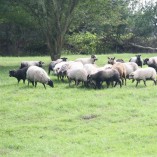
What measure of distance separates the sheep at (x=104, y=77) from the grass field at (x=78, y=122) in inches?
15.4

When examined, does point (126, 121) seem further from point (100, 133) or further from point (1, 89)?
point (1, 89)

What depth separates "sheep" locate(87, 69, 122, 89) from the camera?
Answer: 59.1 feet

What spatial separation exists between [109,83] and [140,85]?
1.33 metres

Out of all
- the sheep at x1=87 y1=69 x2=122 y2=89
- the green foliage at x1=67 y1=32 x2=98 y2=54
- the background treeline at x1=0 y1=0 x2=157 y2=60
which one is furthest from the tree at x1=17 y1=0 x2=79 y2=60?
the green foliage at x1=67 y1=32 x2=98 y2=54

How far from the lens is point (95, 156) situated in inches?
384

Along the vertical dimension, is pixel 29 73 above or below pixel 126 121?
above

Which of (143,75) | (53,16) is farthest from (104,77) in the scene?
(53,16)

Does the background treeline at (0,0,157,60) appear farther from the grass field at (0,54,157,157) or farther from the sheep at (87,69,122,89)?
the grass field at (0,54,157,157)

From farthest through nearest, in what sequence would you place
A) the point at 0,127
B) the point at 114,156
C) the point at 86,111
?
the point at 86,111 → the point at 0,127 → the point at 114,156

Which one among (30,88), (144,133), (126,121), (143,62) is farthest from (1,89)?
(143,62)

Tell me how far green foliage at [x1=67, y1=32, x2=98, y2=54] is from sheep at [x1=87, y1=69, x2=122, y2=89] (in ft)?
89.0

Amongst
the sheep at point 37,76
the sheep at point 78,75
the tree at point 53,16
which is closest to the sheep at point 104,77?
the sheep at point 78,75

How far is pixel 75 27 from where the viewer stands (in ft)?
116

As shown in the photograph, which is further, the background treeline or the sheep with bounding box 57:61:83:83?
the background treeline
